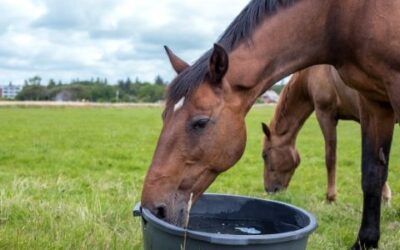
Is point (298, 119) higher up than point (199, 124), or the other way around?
point (199, 124)

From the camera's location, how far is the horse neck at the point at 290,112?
7.34 meters

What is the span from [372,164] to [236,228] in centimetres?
166

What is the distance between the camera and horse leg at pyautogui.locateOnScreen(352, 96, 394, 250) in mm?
4098

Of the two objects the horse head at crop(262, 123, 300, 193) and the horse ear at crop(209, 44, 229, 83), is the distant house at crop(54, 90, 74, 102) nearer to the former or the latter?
the horse head at crop(262, 123, 300, 193)

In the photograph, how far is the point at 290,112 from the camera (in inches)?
295

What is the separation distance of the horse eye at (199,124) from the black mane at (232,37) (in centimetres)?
17

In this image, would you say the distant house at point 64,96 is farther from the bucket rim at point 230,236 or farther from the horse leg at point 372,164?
the bucket rim at point 230,236

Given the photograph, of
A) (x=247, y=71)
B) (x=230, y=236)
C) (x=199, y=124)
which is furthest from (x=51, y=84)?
(x=230, y=236)

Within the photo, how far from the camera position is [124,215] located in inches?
174

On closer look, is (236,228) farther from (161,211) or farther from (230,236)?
(230,236)

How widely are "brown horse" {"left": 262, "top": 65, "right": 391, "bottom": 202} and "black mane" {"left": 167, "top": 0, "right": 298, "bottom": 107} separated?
3715mm

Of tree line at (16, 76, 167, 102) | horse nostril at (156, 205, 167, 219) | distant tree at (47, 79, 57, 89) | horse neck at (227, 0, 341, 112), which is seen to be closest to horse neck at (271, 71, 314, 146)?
horse neck at (227, 0, 341, 112)

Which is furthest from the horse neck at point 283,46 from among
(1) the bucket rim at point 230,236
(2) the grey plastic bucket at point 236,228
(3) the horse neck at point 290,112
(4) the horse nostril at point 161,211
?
(3) the horse neck at point 290,112

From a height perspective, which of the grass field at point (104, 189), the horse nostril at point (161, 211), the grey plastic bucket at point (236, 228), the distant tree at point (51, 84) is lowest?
the grass field at point (104, 189)
